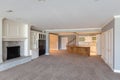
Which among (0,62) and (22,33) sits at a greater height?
(22,33)

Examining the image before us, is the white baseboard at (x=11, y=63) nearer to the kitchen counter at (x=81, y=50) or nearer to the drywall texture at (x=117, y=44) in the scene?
the drywall texture at (x=117, y=44)

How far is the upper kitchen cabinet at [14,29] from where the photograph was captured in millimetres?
Result: 5741

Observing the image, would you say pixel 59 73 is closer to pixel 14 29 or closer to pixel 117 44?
pixel 117 44

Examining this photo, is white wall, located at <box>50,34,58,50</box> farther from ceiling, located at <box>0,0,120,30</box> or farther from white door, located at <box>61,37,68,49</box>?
ceiling, located at <box>0,0,120,30</box>

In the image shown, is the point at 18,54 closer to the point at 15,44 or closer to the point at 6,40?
the point at 15,44

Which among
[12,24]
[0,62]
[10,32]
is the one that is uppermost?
[12,24]

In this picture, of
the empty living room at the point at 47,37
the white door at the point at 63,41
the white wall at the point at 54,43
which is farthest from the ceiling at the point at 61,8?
the white door at the point at 63,41

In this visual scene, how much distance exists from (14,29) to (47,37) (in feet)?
14.4

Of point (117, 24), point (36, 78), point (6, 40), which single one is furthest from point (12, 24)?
point (117, 24)

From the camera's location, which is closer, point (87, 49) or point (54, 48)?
point (87, 49)

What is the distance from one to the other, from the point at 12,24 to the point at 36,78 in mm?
3618

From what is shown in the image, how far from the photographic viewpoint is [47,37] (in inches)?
414

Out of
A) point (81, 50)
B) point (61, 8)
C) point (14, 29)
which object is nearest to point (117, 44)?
point (61, 8)

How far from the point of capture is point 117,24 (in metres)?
4.64
